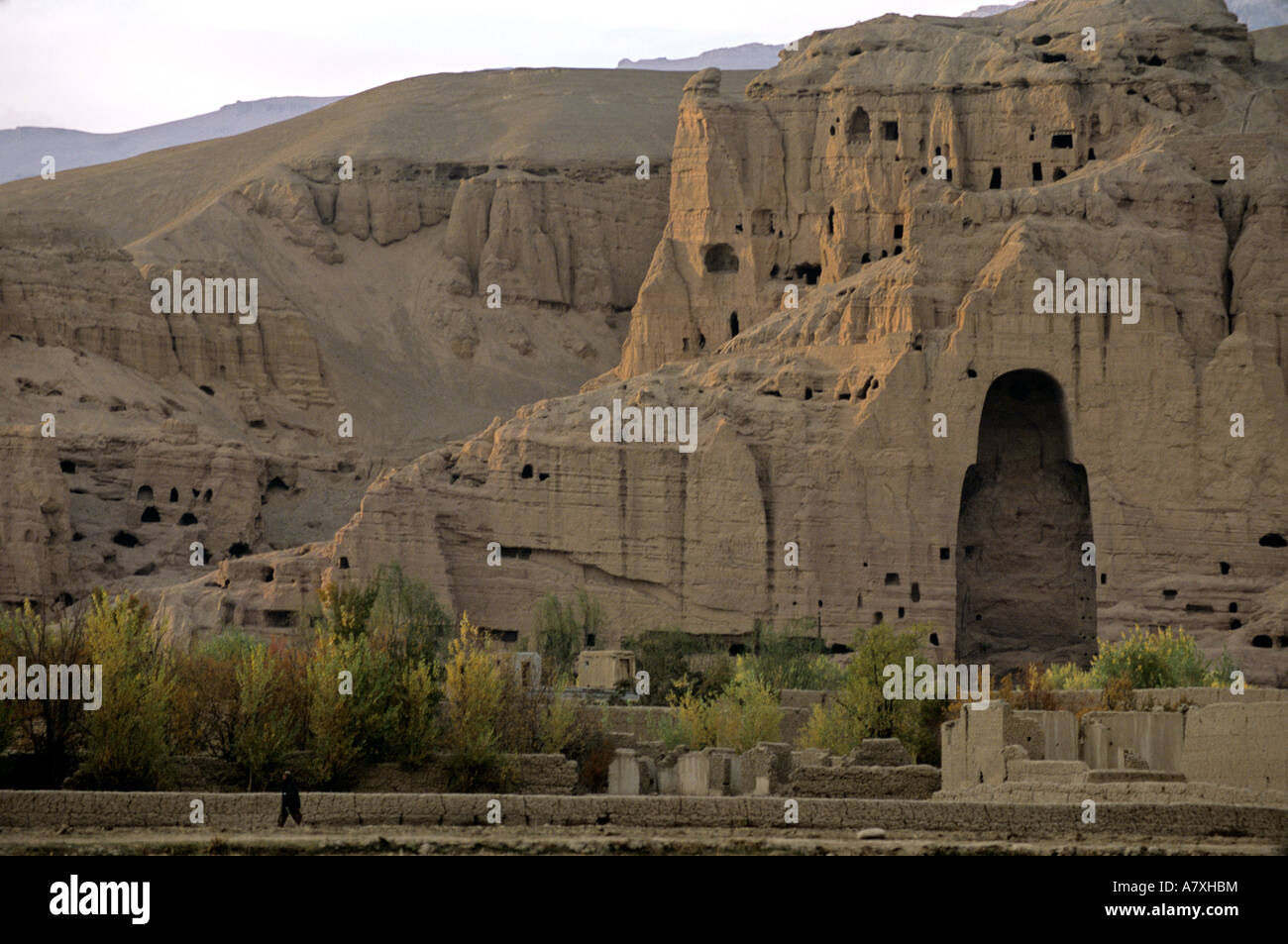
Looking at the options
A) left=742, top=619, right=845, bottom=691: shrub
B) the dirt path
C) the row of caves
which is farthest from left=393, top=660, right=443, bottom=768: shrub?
the row of caves

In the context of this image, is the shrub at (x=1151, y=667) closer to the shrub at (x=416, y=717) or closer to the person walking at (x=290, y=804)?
the shrub at (x=416, y=717)

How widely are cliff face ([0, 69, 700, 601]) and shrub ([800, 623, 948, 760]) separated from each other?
39098 mm

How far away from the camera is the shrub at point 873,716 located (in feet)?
175

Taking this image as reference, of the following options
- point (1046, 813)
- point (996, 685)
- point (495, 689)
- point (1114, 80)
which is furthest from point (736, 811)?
point (1114, 80)

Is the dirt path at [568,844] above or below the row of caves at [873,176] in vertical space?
below

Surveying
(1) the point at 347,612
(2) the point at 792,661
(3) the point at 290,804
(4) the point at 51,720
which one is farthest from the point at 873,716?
(2) the point at 792,661

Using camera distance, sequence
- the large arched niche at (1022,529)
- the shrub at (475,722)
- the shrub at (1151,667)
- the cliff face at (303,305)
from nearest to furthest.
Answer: the shrub at (475,722) → the shrub at (1151,667) → the large arched niche at (1022,529) → the cliff face at (303,305)

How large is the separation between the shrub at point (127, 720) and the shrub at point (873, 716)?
13.8 meters

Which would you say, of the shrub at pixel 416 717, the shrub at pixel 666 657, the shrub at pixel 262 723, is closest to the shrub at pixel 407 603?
the shrub at pixel 666 657

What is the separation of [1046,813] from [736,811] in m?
4.39

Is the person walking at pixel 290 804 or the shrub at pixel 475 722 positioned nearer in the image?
the person walking at pixel 290 804

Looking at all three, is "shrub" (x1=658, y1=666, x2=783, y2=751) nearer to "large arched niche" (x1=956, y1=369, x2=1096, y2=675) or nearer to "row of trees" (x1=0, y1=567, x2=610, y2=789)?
"row of trees" (x1=0, y1=567, x2=610, y2=789)

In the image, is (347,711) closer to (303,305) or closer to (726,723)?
(726,723)

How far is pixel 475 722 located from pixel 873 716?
36.2 feet
